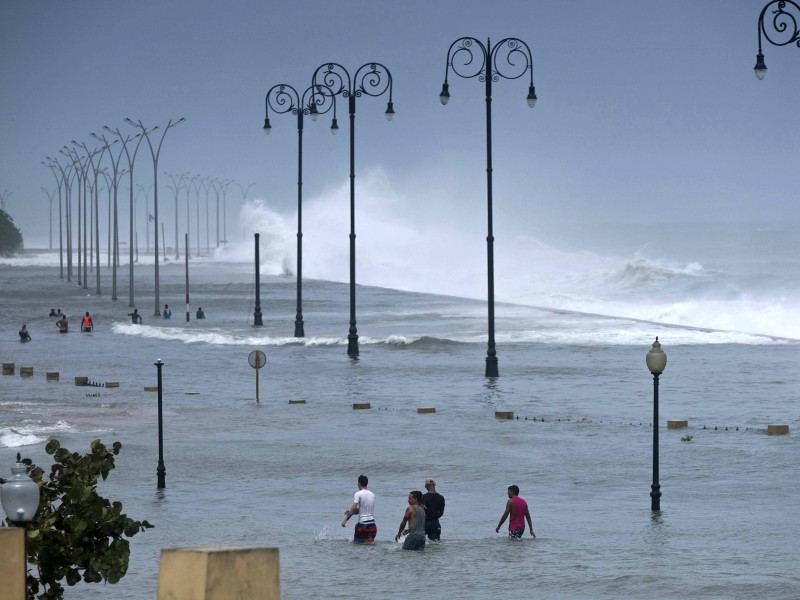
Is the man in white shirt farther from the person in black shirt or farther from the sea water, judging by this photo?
the person in black shirt

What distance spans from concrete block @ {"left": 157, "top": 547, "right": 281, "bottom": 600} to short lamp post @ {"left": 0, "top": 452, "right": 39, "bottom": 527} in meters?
2.21

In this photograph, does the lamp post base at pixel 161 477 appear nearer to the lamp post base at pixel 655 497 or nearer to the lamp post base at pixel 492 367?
the lamp post base at pixel 655 497

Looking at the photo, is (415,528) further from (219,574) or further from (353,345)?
(353,345)

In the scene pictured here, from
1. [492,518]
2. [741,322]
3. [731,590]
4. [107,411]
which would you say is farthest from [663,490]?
[741,322]

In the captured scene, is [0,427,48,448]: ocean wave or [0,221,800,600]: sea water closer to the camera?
[0,221,800,600]: sea water

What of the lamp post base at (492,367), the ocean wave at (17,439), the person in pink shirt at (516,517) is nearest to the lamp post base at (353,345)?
the lamp post base at (492,367)

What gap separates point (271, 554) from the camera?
7.00m

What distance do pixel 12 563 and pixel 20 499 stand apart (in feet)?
2.73

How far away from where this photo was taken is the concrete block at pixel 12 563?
27.2 ft

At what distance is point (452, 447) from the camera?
28062 mm

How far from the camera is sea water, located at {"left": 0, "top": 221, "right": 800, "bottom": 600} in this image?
16.9 m

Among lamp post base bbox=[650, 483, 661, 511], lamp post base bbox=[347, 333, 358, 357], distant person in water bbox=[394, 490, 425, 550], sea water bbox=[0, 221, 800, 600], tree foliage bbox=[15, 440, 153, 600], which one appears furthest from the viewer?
lamp post base bbox=[347, 333, 358, 357]

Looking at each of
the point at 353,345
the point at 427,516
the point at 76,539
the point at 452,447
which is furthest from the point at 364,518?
the point at 353,345

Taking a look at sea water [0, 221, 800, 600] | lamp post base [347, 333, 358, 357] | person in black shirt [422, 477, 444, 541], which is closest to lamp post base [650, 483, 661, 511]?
sea water [0, 221, 800, 600]
